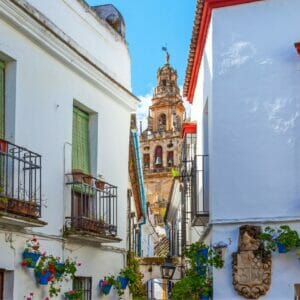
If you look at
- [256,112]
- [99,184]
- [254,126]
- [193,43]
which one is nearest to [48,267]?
[99,184]

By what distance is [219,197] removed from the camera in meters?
11.0

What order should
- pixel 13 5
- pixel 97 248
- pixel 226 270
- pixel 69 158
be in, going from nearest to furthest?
pixel 13 5 → pixel 226 270 → pixel 69 158 → pixel 97 248

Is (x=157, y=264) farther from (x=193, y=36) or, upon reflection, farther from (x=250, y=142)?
(x=250, y=142)

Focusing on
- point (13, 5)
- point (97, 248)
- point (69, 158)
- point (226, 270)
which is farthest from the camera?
point (97, 248)

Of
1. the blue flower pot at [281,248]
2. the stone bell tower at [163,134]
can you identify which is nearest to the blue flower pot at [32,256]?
the blue flower pot at [281,248]

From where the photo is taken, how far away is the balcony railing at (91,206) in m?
11.7

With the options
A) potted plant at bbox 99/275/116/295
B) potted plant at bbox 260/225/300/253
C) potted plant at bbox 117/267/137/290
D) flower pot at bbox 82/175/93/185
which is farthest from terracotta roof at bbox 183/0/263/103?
potted plant at bbox 99/275/116/295

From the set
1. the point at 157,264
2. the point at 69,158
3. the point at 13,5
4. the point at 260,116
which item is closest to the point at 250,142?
the point at 260,116

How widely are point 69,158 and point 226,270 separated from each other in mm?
3089

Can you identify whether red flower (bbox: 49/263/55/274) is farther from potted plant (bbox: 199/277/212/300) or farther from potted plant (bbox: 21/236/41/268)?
potted plant (bbox: 199/277/212/300)

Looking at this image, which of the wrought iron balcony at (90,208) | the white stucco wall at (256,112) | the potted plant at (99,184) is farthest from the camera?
the potted plant at (99,184)

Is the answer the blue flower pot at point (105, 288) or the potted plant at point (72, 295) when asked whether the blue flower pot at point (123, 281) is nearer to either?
the blue flower pot at point (105, 288)

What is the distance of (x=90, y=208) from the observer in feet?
40.2

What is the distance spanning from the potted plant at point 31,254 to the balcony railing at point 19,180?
49 centimetres
